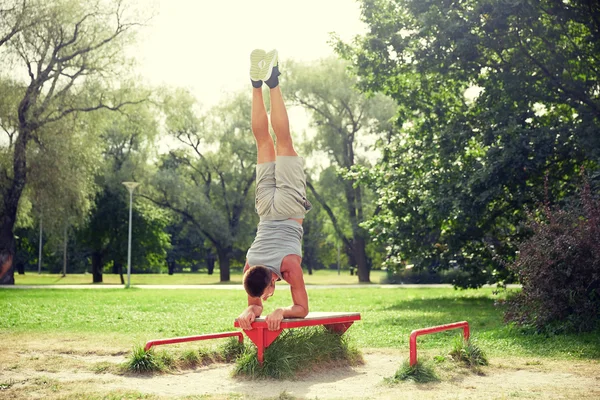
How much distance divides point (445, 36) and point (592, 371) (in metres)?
11.4

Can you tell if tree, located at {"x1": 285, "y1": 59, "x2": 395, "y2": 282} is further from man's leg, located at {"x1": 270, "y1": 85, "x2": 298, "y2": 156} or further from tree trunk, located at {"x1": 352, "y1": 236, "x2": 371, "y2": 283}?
man's leg, located at {"x1": 270, "y1": 85, "x2": 298, "y2": 156}

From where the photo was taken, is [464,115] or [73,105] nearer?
[464,115]

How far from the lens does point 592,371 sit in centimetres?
823

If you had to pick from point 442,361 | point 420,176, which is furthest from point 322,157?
point 442,361

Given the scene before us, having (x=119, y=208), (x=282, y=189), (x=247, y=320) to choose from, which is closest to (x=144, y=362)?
(x=247, y=320)

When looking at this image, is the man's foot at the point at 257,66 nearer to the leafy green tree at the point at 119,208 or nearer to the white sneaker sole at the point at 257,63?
the white sneaker sole at the point at 257,63

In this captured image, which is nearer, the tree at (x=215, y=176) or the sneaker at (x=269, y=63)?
the sneaker at (x=269, y=63)

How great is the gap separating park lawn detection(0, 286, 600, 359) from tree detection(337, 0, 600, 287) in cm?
228

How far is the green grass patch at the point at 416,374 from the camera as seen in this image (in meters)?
7.40

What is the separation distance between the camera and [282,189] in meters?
8.21

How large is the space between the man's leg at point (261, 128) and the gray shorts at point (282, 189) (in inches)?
4.5

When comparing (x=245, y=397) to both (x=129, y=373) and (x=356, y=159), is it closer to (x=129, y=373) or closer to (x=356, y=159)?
(x=129, y=373)

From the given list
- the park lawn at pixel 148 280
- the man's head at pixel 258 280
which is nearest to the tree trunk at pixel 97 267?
the park lawn at pixel 148 280

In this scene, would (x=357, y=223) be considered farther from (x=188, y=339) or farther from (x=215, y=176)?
(x=188, y=339)
